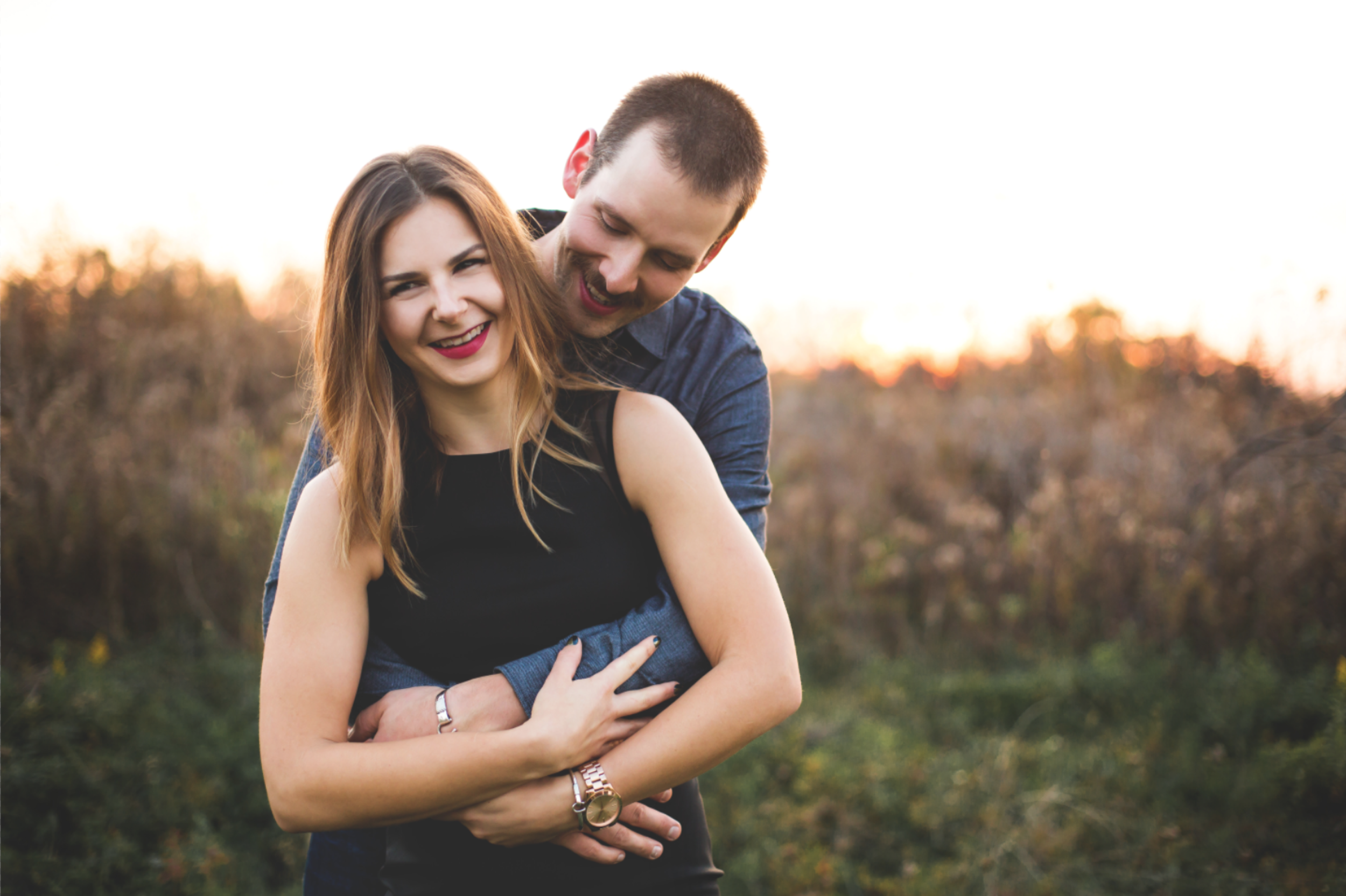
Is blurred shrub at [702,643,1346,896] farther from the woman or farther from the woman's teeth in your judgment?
the woman's teeth

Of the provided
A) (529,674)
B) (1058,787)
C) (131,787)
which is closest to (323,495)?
(529,674)

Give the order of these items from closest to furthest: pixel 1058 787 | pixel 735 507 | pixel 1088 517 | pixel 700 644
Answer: pixel 700 644, pixel 735 507, pixel 1058 787, pixel 1088 517

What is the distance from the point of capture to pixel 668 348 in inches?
92.8

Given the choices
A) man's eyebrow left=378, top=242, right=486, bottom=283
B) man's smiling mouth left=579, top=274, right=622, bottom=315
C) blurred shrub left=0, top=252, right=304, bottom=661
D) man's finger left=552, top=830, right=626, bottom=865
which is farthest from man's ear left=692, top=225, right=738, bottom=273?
blurred shrub left=0, top=252, right=304, bottom=661

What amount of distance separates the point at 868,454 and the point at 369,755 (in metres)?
5.45

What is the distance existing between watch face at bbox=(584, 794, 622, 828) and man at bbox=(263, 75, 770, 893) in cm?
79

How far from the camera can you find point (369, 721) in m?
1.70

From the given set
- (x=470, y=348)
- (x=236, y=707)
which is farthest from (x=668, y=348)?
(x=236, y=707)

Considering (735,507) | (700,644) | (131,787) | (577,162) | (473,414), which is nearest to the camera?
(700,644)

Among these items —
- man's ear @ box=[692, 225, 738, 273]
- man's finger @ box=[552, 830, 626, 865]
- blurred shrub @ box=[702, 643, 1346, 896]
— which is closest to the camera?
man's finger @ box=[552, 830, 626, 865]

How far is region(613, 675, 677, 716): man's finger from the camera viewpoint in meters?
1.68

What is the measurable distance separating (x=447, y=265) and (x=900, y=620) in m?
4.21

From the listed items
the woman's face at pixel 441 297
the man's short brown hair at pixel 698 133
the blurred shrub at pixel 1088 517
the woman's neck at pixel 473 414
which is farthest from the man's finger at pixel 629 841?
the blurred shrub at pixel 1088 517

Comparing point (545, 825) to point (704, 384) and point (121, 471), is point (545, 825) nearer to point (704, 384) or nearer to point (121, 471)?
point (704, 384)
